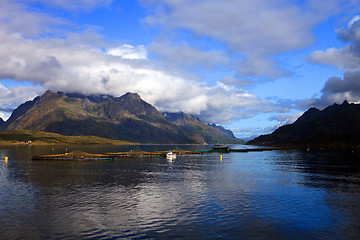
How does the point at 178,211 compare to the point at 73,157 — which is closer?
the point at 178,211

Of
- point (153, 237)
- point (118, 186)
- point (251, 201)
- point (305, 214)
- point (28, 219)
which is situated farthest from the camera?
point (118, 186)

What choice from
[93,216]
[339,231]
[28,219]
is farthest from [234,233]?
[28,219]

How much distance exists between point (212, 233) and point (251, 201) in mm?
19491

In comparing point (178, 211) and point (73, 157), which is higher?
point (73, 157)

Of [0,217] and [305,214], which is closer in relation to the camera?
[0,217]

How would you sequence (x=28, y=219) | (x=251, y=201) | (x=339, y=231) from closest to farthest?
(x=339, y=231) → (x=28, y=219) → (x=251, y=201)

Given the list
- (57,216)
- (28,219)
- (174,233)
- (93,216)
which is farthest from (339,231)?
(28,219)

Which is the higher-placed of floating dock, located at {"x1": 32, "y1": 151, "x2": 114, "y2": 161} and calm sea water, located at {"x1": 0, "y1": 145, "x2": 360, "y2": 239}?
floating dock, located at {"x1": 32, "y1": 151, "x2": 114, "y2": 161}

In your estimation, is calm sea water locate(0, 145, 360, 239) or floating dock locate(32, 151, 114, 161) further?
floating dock locate(32, 151, 114, 161)

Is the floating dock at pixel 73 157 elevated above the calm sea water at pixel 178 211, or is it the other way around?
the floating dock at pixel 73 157

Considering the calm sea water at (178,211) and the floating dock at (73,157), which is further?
the floating dock at (73,157)

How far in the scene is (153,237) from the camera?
32.3 meters

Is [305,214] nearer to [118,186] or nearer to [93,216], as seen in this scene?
[93,216]

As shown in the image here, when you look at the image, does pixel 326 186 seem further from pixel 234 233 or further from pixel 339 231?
pixel 234 233
